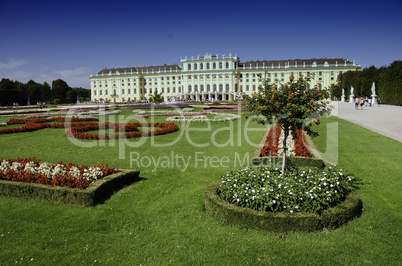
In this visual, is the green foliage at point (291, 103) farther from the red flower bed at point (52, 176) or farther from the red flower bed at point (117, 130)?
the red flower bed at point (117, 130)

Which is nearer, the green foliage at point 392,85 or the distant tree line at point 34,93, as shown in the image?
the green foliage at point 392,85

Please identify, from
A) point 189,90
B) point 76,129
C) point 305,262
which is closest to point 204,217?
point 305,262

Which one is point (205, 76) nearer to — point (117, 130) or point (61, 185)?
point (117, 130)

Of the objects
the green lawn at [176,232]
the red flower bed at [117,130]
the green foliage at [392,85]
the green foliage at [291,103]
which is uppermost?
the green foliage at [392,85]

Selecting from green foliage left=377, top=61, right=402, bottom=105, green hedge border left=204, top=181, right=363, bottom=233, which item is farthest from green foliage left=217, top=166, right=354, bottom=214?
green foliage left=377, top=61, right=402, bottom=105

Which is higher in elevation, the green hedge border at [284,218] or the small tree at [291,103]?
the small tree at [291,103]

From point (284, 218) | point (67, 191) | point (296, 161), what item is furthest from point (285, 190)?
point (67, 191)

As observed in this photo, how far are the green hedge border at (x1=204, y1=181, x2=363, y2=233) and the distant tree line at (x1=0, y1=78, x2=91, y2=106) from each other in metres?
54.7

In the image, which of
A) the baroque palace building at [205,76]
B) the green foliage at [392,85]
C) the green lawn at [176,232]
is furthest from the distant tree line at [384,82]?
the baroque palace building at [205,76]

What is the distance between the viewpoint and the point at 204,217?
406 cm

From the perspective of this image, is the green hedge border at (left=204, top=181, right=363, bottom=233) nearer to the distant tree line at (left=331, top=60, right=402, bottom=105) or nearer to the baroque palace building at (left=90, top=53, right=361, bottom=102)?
the distant tree line at (left=331, top=60, right=402, bottom=105)

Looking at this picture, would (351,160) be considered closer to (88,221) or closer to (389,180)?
(389,180)

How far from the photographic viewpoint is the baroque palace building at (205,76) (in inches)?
2616

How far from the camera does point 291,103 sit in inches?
167
